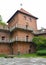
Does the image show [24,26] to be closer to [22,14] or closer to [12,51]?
[22,14]

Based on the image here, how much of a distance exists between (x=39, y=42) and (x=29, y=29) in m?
6.02

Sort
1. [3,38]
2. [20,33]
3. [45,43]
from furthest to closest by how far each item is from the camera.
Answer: [3,38], [20,33], [45,43]

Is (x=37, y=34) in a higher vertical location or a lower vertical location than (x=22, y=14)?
lower

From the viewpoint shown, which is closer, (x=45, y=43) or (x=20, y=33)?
(x=45, y=43)

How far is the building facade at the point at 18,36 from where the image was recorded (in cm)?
4488

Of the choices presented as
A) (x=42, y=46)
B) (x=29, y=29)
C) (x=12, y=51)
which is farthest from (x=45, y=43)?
(x=12, y=51)

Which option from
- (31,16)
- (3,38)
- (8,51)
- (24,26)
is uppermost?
(31,16)

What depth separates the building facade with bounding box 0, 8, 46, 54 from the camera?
44.9 meters

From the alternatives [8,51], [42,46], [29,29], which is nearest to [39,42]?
[42,46]

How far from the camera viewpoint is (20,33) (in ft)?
150

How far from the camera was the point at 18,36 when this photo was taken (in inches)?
1768

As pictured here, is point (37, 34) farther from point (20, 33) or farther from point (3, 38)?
point (3, 38)

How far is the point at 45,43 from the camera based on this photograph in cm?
4269

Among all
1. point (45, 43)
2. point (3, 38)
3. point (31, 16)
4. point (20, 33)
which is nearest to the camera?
point (45, 43)
